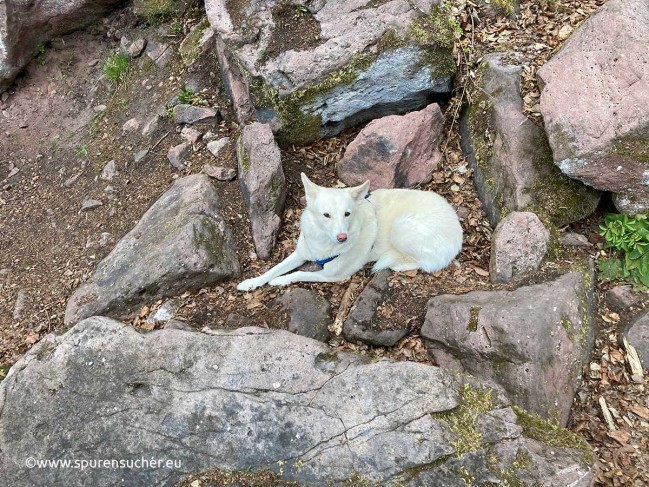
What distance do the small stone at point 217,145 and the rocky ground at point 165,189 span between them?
7 centimetres

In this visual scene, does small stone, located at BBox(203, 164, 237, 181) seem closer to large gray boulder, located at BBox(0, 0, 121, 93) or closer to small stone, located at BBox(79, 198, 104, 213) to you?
small stone, located at BBox(79, 198, 104, 213)

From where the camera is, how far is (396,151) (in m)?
5.26

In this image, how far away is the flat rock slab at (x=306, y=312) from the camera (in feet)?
14.3

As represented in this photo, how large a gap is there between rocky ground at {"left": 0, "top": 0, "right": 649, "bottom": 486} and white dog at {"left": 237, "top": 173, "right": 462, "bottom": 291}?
6.4 inches


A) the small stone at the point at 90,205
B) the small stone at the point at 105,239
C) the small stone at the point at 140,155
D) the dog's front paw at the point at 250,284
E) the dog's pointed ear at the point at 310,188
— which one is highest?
the dog's pointed ear at the point at 310,188

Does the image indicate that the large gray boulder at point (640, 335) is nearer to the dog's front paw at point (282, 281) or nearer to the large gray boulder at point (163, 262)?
the dog's front paw at point (282, 281)

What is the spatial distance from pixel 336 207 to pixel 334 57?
1825mm

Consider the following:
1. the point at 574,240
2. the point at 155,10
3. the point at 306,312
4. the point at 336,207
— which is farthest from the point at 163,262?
the point at 155,10

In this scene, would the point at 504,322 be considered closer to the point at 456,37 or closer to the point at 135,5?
the point at 456,37

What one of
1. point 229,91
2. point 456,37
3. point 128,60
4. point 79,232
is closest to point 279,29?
point 229,91

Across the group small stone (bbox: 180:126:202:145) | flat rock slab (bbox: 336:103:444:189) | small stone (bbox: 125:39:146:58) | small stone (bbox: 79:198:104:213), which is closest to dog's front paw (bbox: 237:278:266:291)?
flat rock slab (bbox: 336:103:444:189)

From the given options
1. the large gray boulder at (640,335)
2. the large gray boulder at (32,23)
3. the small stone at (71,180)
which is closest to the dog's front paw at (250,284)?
the small stone at (71,180)

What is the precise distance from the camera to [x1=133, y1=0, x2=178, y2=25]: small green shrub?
22.8 feet

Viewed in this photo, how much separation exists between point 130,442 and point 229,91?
13.7 feet
